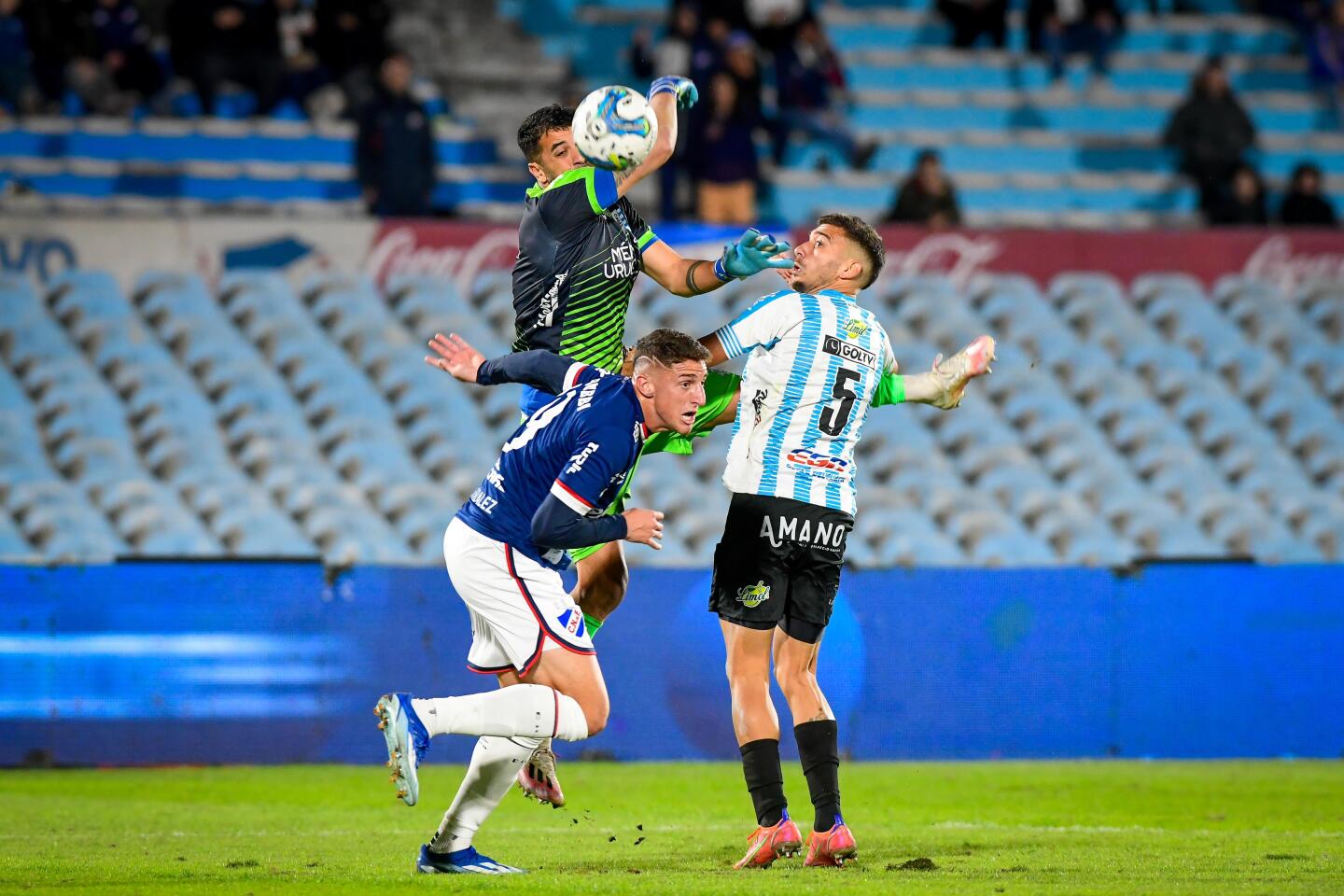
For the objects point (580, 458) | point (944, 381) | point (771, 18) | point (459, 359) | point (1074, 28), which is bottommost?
point (580, 458)

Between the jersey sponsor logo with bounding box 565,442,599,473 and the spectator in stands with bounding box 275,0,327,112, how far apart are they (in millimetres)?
10898

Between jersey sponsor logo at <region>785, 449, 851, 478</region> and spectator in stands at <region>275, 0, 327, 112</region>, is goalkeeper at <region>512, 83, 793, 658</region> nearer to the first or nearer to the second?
jersey sponsor logo at <region>785, 449, 851, 478</region>

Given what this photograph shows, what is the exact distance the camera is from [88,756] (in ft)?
36.2

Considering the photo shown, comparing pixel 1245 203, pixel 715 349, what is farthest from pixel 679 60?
pixel 715 349

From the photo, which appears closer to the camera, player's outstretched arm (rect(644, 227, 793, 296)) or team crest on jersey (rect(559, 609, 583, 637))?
team crest on jersey (rect(559, 609, 583, 637))

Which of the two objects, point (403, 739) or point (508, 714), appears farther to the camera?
point (508, 714)

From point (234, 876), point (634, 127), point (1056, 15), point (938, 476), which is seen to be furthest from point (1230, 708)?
point (1056, 15)

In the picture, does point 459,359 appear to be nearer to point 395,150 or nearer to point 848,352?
point 848,352

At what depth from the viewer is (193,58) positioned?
1608 centimetres

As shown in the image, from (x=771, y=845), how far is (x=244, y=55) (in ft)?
37.3

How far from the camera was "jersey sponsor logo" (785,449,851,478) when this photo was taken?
23.3 ft

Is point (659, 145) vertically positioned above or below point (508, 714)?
above

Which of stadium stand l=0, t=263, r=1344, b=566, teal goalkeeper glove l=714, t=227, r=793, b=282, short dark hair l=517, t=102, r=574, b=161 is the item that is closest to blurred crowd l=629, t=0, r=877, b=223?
stadium stand l=0, t=263, r=1344, b=566

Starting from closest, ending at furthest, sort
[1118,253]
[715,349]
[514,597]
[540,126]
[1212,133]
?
1. [514,597]
2. [715,349]
3. [540,126]
4. [1118,253]
5. [1212,133]
